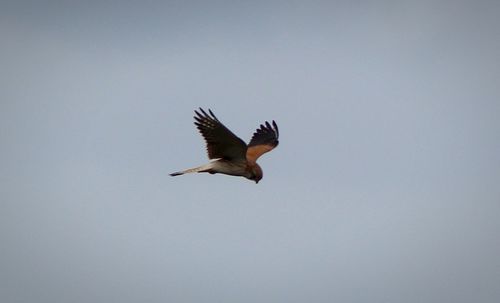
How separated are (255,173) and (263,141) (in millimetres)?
3230

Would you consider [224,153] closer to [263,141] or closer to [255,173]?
[255,173]

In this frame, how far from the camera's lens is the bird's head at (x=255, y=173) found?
1979 centimetres

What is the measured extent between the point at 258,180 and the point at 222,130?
119 inches

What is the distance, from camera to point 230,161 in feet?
62.9

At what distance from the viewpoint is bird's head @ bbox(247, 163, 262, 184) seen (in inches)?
779

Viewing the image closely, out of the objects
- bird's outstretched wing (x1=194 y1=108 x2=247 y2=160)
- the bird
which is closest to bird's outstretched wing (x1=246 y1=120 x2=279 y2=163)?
the bird

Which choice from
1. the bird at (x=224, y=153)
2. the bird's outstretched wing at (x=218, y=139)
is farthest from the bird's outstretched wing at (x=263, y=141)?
the bird's outstretched wing at (x=218, y=139)

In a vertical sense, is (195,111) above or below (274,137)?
below

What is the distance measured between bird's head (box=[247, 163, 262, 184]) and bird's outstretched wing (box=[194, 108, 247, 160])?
0.84 metres

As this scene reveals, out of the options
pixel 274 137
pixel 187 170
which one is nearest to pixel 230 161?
pixel 187 170

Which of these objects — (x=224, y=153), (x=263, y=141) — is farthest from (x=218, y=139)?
(x=263, y=141)

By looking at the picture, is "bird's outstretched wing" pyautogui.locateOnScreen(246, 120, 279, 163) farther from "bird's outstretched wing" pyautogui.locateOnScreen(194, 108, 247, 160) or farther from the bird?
"bird's outstretched wing" pyautogui.locateOnScreen(194, 108, 247, 160)

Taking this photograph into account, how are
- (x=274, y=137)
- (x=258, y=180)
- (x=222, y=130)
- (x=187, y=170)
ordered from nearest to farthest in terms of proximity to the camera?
(x=222, y=130) < (x=187, y=170) < (x=258, y=180) < (x=274, y=137)

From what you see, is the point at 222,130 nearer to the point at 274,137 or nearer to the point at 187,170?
the point at 187,170
